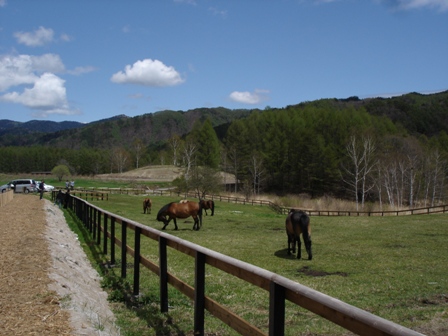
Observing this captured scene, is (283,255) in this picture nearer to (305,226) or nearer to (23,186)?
(305,226)

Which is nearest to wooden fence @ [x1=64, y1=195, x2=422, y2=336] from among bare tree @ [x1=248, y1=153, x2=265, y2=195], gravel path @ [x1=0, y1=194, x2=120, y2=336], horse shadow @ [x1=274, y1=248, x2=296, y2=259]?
gravel path @ [x1=0, y1=194, x2=120, y2=336]

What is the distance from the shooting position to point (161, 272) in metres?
6.53

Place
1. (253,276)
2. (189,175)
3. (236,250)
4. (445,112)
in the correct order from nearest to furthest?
(253,276) < (236,250) < (189,175) < (445,112)

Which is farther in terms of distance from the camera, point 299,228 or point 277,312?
point 299,228

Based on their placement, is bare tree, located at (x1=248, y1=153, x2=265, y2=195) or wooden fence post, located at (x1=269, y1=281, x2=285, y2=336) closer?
wooden fence post, located at (x1=269, y1=281, x2=285, y2=336)

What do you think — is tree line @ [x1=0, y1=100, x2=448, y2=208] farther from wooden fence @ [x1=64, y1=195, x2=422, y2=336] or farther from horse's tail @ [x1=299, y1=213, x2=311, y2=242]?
wooden fence @ [x1=64, y1=195, x2=422, y2=336]

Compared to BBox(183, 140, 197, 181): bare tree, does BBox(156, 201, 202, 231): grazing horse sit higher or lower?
lower

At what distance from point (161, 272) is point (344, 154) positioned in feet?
235

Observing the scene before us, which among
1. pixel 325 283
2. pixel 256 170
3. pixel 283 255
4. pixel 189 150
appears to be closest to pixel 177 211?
pixel 283 255

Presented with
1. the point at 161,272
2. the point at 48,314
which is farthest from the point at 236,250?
the point at 48,314

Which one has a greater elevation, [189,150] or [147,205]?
[189,150]

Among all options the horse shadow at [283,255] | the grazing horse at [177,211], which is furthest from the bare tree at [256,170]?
the horse shadow at [283,255]

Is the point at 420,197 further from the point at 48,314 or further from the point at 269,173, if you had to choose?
the point at 48,314

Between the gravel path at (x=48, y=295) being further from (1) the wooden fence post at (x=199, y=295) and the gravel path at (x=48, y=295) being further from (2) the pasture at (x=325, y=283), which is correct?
(1) the wooden fence post at (x=199, y=295)
